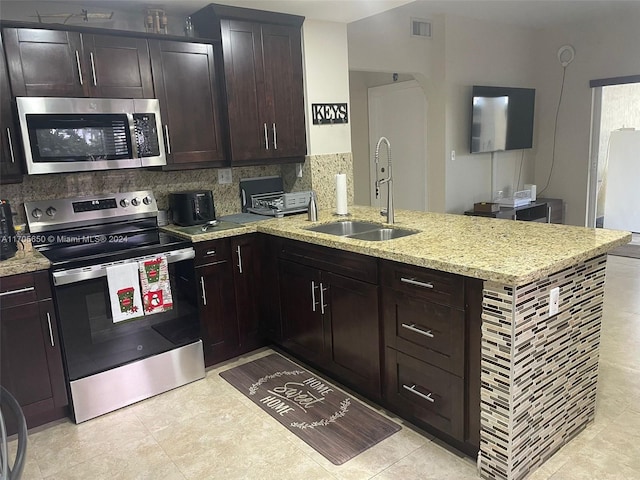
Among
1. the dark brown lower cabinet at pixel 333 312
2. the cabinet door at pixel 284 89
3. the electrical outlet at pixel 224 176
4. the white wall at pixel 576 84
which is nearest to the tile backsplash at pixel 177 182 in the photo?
the electrical outlet at pixel 224 176

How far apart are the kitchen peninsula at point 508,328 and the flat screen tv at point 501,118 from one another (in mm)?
3299

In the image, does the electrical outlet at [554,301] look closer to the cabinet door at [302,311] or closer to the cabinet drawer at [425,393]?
the cabinet drawer at [425,393]

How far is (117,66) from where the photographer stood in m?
2.88

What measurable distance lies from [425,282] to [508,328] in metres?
0.42

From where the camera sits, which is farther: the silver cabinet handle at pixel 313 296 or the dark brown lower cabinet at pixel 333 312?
the silver cabinet handle at pixel 313 296

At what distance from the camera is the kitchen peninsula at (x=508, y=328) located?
1.86 meters

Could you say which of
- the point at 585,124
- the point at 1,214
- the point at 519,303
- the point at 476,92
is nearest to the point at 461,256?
the point at 519,303

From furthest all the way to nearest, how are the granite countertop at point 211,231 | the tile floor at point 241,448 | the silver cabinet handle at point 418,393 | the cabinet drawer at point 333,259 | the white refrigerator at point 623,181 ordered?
the white refrigerator at point 623,181
the granite countertop at point 211,231
the cabinet drawer at point 333,259
the silver cabinet handle at point 418,393
the tile floor at point 241,448

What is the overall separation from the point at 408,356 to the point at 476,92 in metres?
4.11

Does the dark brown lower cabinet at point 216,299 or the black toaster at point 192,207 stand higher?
the black toaster at point 192,207

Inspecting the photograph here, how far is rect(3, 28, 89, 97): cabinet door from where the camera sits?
2.55 metres

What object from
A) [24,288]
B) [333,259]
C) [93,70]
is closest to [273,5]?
[93,70]

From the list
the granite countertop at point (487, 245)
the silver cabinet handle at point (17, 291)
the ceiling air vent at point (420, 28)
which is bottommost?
the silver cabinet handle at point (17, 291)

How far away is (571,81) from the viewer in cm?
590
